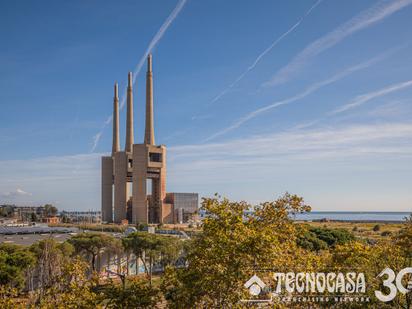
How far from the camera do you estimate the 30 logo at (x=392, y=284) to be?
14.0 m

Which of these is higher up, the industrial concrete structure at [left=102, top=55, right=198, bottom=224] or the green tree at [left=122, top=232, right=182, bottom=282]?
the industrial concrete structure at [left=102, top=55, right=198, bottom=224]

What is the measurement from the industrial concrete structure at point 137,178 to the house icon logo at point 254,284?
305ft

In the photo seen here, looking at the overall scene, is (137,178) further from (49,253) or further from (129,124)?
(49,253)

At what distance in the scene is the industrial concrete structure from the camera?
10312cm

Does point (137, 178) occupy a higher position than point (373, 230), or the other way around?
point (137, 178)

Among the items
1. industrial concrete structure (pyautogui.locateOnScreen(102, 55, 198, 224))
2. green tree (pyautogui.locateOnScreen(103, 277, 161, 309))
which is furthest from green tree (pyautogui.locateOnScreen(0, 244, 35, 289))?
industrial concrete structure (pyautogui.locateOnScreen(102, 55, 198, 224))

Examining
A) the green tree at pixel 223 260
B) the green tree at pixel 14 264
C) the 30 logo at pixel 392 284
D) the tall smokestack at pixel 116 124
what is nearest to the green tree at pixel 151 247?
the green tree at pixel 14 264

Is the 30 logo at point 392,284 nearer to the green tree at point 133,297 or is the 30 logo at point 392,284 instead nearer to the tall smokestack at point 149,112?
the green tree at point 133,297

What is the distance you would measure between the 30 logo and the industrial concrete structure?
90.5 m

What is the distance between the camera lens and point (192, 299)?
36.2 ft

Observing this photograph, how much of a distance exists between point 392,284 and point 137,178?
92.2 meters

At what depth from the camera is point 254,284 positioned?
11.0 meters

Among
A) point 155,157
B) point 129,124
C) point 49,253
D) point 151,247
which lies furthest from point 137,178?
point 49,253

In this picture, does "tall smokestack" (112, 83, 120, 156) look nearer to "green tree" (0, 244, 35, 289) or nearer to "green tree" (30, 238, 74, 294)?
"green tree" (30, 238, 74, 294)
